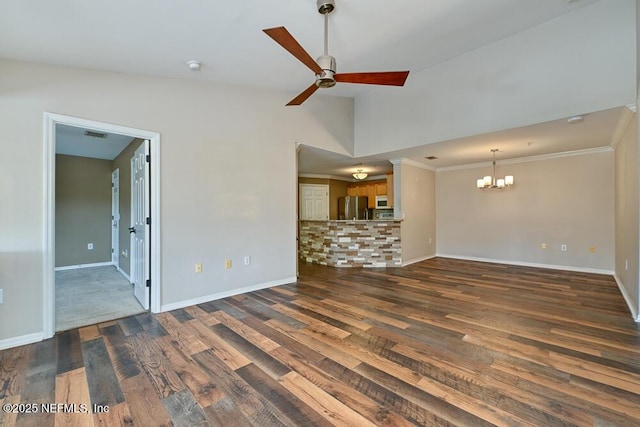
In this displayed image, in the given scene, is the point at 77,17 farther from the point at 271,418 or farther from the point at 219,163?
the point at 271,418

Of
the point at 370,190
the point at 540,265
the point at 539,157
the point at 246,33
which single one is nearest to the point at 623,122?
the point at 539,157

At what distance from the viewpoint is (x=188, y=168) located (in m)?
3.52

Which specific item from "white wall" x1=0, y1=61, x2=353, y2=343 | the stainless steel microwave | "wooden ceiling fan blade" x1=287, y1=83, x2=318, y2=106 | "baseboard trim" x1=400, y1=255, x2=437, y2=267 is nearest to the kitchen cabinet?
the stainless steel microwave

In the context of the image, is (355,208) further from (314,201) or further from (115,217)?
(115,217)

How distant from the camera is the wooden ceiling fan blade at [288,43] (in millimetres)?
1923

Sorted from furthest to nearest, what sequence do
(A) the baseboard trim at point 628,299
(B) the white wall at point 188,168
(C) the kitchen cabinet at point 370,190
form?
(C) the kitchen cabinet at point 370,190
(A) the baseboard trim at point 628,299
(B) the white wall at point 188,168

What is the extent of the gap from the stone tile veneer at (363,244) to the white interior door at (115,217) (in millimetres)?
4520

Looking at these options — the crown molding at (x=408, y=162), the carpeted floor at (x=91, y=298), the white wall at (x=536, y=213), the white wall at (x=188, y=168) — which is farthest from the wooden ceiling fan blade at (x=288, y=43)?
the white wall at (x=536, y=213)

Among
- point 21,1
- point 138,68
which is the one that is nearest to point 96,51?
point 138,68

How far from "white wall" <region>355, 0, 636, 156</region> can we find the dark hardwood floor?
7.99 feet

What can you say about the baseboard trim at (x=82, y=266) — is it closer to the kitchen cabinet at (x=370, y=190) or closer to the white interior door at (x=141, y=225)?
the white interior door at (x=141, y=225)

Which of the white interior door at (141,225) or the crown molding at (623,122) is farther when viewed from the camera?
the white interior door at (141,225)

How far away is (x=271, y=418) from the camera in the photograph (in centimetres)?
161

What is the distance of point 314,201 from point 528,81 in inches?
240
